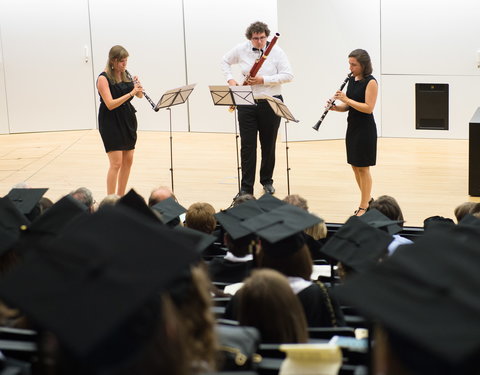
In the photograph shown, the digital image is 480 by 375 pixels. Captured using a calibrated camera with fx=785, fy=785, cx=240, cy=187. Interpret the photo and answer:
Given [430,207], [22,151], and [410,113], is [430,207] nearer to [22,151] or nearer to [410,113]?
[410,113]

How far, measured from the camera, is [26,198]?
6.15 m

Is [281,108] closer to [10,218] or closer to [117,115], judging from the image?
[117,115]

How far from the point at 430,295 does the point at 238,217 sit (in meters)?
2.80

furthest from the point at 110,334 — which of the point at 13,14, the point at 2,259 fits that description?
the point at 13,14

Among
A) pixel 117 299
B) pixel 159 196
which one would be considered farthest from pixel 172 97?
pixel 117 299

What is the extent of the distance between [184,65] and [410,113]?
154 inches

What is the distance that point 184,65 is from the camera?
43.9 ft

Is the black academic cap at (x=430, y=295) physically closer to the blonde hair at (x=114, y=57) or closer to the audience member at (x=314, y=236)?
the audience member at (x=314, y=236)

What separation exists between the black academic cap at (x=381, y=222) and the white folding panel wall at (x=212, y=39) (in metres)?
7.48

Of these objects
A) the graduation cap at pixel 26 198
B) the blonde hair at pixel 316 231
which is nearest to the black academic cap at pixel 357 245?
the blonde hair at pixel 316 231

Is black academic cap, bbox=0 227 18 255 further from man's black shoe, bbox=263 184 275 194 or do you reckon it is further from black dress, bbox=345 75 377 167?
man's black shoe, bbox=263 184 275 194

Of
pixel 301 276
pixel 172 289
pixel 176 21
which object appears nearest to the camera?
pixel 172 289

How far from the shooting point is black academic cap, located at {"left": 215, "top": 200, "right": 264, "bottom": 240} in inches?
199

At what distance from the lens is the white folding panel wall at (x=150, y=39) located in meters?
13.3
